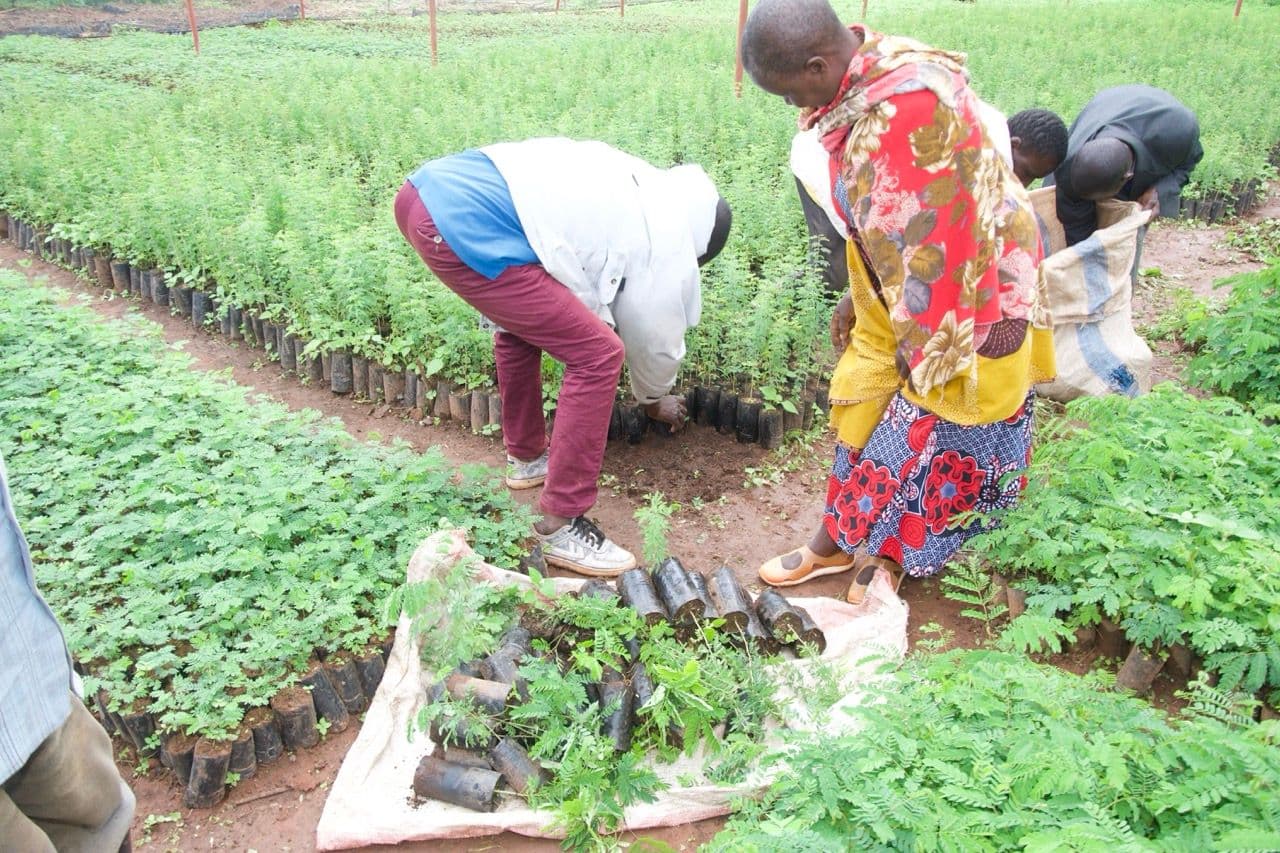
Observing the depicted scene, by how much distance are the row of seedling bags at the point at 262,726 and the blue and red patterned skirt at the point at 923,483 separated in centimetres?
179

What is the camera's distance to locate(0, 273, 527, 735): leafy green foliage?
2.82 m

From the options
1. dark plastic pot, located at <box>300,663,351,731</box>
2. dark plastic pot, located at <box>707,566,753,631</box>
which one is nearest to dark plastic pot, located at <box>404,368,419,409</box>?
dark plastic pot, located at <box>300,663,351,731</box>

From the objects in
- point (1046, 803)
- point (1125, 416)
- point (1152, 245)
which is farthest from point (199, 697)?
point (1152, 245)

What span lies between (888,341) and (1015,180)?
25.8 inches

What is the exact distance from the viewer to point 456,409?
4.70 metres

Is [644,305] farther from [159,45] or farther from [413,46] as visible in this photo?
[159,45]

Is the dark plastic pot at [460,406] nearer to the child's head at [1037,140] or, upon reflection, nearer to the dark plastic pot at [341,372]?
the dark plastic pot at [341,372]

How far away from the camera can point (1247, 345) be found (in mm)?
4434

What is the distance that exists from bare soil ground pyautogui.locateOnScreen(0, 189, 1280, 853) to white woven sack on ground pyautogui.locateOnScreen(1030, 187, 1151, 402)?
1051mm

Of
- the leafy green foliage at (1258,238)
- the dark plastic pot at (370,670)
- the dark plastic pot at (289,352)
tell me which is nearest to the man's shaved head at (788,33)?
the dark plastic pot at (370,670)

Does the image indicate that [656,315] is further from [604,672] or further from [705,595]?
[604,672]

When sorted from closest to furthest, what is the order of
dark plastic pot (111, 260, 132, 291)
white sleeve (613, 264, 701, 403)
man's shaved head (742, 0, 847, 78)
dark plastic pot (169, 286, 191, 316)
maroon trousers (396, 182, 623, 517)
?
man's shaved head (742, 0, 847, 78) < maroon trousers (396, 182, 623, 517) < white sleeve (613, 264, 701, 403) < dark plastic pot (169, 286, 191, 316) < dark plastic pot (111, 260, 132, 291)

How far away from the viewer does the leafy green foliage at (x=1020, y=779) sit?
1.77 metres

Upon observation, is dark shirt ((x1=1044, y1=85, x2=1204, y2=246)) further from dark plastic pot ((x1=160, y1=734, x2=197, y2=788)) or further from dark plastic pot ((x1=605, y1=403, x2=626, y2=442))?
dark plastic pot ((x1=160, y1=734, x2=197, y2=788))
